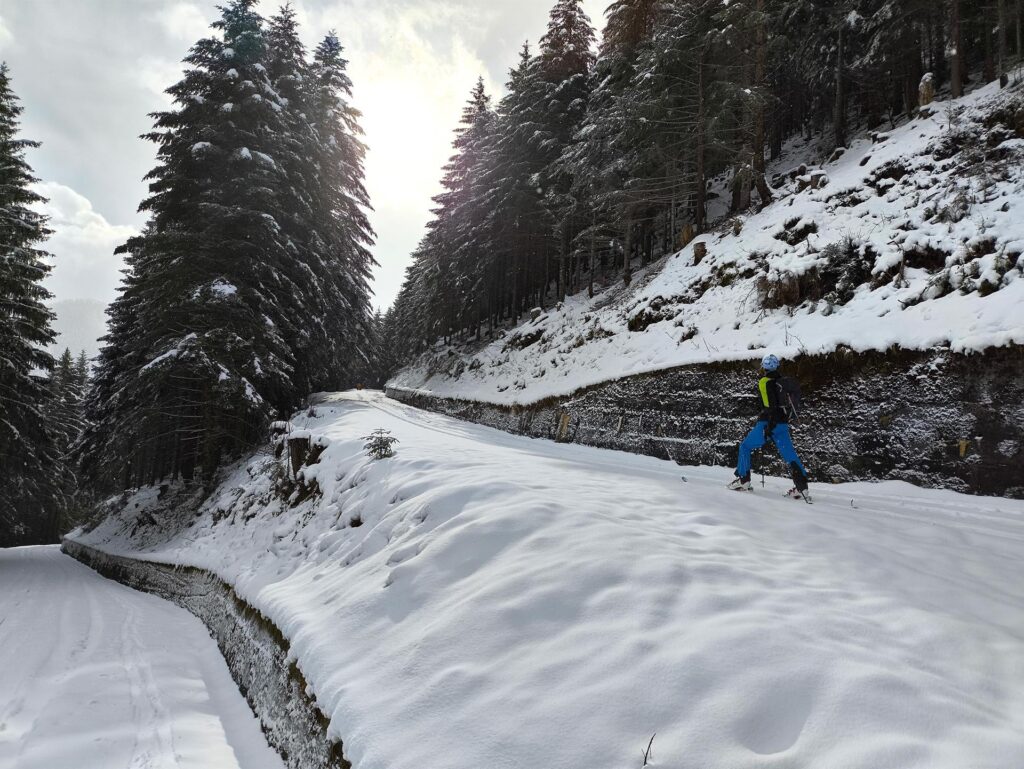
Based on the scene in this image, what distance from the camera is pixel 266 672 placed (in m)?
4.62

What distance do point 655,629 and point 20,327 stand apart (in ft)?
67.2

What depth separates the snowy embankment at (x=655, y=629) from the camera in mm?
2127

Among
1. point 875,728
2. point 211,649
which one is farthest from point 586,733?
point 211,649

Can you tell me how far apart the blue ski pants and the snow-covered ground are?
6522 mm

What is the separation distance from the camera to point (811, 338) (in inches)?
368

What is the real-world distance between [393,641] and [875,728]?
2.75 metres

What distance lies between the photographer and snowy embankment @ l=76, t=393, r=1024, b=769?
2.13m

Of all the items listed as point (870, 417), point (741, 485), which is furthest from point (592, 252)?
point (741, 485)

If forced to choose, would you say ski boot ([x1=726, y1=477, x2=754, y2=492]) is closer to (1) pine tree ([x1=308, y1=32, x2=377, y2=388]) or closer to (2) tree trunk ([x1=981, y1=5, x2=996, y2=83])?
(1) pine tree ([x1=308, y1=32, x2=377, y2=388])

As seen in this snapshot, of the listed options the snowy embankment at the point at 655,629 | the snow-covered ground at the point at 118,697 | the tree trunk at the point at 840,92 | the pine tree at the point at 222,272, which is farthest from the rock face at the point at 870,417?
the tree trunk at the point at 840,92

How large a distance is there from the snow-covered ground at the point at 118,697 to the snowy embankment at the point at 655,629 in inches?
36.9

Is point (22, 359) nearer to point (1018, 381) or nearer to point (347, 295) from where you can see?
point (347, 295)

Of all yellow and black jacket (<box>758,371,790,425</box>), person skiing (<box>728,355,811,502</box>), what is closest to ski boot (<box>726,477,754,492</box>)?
person skiing (<box>728,355,811,502</box>)

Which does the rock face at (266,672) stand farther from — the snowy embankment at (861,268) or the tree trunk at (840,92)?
the tree trunk at (840,92)
